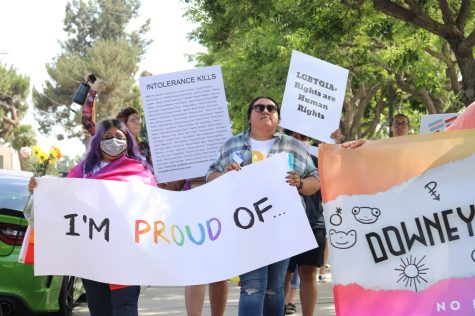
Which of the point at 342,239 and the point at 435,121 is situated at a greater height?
the point at 435,121

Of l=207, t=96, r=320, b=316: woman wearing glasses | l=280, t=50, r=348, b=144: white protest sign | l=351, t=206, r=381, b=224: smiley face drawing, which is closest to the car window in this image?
l=207, t=96, r=320, b=316: woman wearing glasses

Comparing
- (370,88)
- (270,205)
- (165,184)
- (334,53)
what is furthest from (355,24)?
(370,88)

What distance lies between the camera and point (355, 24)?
1547 cm

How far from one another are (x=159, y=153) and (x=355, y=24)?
8800 millimetres

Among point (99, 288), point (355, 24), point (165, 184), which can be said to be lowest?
point (99, 288)

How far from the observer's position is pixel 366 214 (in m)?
5.32

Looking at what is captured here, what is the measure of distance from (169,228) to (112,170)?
0.53 metres

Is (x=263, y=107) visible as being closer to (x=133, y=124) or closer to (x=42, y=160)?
(x=42, y=160)

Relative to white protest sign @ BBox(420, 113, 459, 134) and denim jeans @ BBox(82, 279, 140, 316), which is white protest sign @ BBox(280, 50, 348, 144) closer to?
denim jeans @ BBox(82, 279, 140, 316)

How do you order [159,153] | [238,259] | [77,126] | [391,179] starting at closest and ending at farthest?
[391,179], [238,259], [159,153], [77,126]

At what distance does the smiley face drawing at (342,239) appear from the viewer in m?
5.30

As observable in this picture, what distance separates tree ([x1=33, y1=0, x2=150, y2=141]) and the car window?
69339 millimetres

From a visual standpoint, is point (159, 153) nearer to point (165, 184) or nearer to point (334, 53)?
point (165, 184)

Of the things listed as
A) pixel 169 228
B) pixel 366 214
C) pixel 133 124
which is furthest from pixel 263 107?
pixel 133 124
